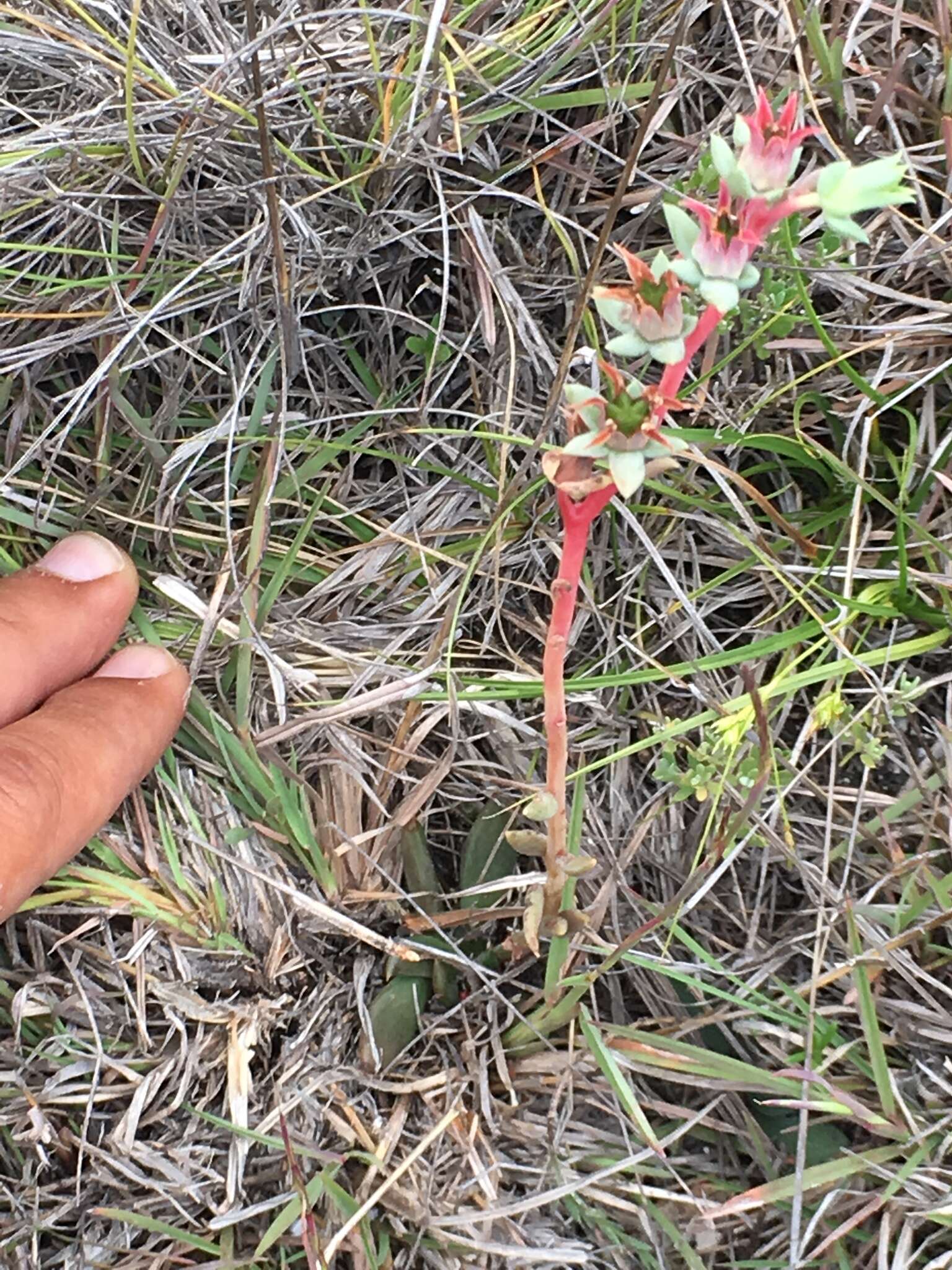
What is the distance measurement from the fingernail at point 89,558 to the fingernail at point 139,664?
11cm

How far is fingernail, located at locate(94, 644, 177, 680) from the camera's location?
127 centimetres

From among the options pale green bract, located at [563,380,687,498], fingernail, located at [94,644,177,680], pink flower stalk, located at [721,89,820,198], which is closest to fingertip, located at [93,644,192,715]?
fingernail, located at [94,644,177,680]

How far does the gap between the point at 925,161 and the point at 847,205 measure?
2.64 ft

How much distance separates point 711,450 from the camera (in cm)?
121

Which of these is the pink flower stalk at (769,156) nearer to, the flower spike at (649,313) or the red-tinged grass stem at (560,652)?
the flower spike at (649,313)

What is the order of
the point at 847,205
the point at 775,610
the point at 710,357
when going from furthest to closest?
the point at 775,610
the point at 710,357
the point at 847,205

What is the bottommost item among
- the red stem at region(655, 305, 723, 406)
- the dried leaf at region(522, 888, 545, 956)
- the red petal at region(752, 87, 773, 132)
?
the dried leaf at region(522, 888, 545, 956)

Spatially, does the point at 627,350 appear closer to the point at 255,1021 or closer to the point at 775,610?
the point at 775,610

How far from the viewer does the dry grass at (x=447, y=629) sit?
3.68 feet

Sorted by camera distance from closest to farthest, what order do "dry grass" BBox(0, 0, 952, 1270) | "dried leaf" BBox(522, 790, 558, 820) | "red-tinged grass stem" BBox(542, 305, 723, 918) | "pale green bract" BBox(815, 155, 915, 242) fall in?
"pale green bract" BBox(815, 155, 915, 242), "red-tinged grass stem" BBox(542, 305, 723, 918), "dried leaf" BBox(522, 790, 558, 820), "dry grass" BBox(0, 0, 952, 1270)

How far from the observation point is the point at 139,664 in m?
1.29

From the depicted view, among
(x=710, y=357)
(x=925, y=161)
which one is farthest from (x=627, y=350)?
(x=925, y=161)

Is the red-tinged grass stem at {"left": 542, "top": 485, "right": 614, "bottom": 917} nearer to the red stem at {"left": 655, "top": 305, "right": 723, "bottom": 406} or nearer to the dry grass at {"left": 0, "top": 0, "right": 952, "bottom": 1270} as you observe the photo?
the red stem at {"left": 655, "top": 305, "right": 723, "bottom": 406}

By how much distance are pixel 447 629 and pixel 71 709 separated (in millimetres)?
543
